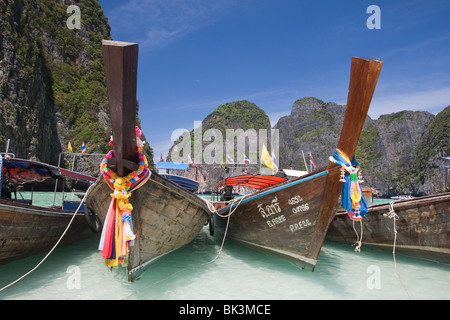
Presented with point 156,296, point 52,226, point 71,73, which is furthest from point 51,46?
point 156,296

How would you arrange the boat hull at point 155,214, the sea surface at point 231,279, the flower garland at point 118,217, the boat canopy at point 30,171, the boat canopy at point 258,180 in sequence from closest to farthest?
the flower garland at point 118,217
the sea surface at point 231,279
the boat hull at point 155,214
the boat canopy at point 30,171
the boat canopy at point 258,180

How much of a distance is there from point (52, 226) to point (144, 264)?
8.56 feet

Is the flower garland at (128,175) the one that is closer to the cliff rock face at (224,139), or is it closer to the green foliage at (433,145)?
the green foliage at (433,145)

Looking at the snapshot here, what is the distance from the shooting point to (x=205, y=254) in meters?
7.40

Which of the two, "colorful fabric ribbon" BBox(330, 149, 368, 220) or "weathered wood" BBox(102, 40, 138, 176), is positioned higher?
"weathered wood" BBox(102, 40, 138, 176)

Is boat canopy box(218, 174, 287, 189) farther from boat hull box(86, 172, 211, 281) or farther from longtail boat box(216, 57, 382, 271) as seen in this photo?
boat hull box(86, 172, 211, 281)

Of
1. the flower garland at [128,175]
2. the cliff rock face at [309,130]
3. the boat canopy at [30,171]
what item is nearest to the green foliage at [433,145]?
the cliff rock face at [309,130]

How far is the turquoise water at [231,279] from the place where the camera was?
458cm

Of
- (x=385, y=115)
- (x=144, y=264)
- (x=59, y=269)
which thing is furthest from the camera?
(x=385, y=115)

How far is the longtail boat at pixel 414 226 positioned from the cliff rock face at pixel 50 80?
2889 cm

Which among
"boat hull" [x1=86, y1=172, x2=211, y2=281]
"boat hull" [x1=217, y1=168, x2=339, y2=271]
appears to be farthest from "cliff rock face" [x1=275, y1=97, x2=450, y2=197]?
"boat hull" [x1=86, y1=172, x2=211, y2=281]

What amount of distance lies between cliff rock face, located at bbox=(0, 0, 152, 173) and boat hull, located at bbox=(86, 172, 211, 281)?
25416 mm

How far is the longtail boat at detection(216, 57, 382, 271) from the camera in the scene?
4.21 metres
